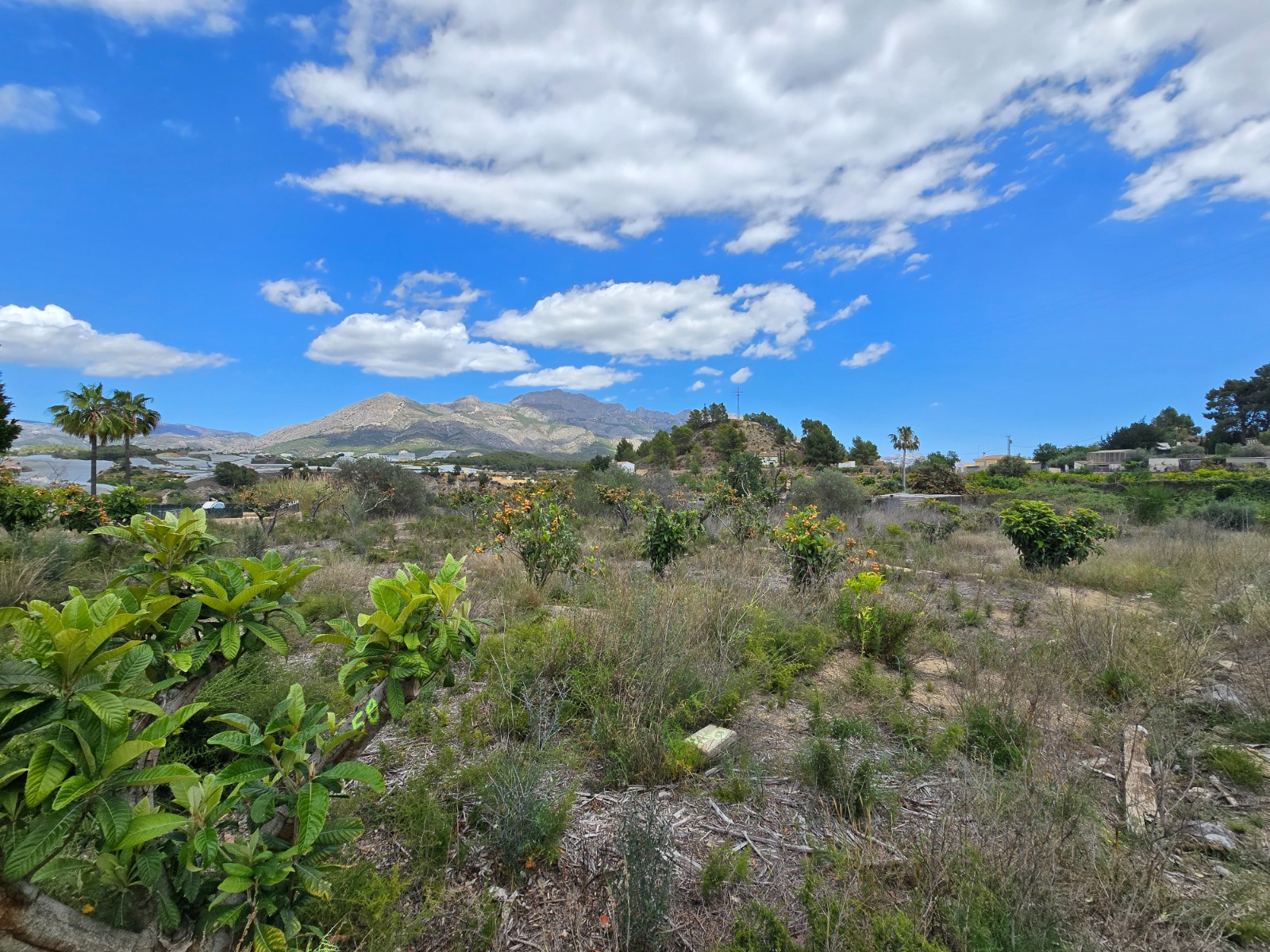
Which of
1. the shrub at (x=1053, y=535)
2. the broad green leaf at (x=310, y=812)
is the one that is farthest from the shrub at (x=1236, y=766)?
the shrub at (x=1053, y=535)

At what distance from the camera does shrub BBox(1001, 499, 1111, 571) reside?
8.66 metres

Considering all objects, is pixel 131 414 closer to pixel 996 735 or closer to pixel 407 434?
pixel 996 735

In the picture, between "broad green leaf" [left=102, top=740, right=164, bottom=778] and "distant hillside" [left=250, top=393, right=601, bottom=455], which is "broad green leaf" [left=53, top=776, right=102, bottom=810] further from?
"distant hillside" [left=250, top=393, right=601, bottom=455]

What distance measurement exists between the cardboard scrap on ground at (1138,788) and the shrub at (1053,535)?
6.53 meters

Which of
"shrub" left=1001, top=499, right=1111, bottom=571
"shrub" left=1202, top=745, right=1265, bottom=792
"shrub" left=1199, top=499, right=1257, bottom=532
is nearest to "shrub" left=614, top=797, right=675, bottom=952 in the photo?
"shrub" left=1202, top=745, right=1265, bottom=792

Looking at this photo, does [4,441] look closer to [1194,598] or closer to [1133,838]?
[1133,838]

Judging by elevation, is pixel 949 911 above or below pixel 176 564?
below

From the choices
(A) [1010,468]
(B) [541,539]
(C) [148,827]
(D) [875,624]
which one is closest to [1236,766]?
(D) [875,624]

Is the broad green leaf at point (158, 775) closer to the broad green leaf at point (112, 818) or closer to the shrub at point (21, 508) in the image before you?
the broad green leaf at point (112, 818)

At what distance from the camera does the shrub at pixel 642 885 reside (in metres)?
1.82

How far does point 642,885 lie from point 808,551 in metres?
5.34

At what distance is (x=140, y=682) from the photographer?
8.32 ft

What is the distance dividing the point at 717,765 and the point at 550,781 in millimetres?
1035

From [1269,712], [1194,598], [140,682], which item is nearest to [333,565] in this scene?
[140,682]
